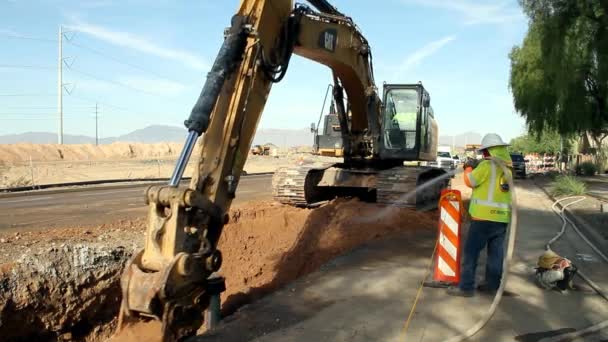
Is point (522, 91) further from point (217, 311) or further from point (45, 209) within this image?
point (217, 311)

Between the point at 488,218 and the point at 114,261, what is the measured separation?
559cm

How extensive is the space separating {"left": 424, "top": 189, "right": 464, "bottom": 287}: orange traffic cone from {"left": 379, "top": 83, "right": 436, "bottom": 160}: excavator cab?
5393 millimetres

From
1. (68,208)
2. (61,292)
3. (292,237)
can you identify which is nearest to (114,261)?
(61,292)

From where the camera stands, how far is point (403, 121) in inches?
491

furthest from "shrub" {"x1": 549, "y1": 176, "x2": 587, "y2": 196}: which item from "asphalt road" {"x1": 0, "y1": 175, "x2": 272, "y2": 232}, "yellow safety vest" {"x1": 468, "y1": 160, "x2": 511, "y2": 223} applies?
"yellow safety vest" {"x1": 468, "y1": 160, "x2": 511, "y2": 223}

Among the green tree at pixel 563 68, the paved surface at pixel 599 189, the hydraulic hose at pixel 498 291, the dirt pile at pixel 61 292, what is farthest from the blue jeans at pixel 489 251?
the green tree at pixel 563 68

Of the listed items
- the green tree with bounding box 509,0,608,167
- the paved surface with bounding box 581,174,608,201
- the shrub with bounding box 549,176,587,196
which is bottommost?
the paved surface with bounding box 581,174,608,201

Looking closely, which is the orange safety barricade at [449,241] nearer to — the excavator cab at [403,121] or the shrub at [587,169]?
the excavator cab at [403,121]

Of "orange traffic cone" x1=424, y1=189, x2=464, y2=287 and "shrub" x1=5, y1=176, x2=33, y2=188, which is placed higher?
"orange traffic cone" x1=424, y1=189, x2=464, y2=287

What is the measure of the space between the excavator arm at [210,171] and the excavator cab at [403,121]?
183 inches

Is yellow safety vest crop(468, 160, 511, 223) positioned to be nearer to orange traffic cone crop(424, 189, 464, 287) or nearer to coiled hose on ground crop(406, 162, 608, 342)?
coiled hose on ground crop(406, 162, 608, 342)

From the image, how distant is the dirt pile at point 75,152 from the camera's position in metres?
50.7

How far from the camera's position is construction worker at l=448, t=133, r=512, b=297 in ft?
20.9

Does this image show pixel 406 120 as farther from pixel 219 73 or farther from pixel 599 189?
pixel 599 189
